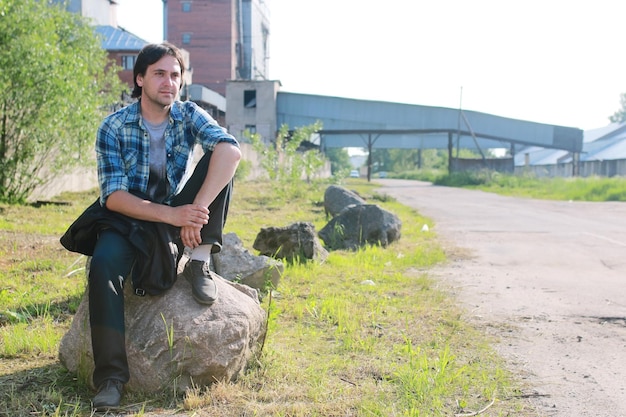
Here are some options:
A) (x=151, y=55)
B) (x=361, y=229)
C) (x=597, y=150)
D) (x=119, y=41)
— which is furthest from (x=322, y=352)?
(x=597, y=150)

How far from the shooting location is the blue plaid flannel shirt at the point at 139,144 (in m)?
3.43

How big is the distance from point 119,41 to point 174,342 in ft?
135

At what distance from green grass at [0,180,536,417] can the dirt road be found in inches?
8.7

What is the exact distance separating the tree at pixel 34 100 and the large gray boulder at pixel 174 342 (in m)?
8.42

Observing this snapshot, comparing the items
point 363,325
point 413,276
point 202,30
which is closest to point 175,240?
point 363,325

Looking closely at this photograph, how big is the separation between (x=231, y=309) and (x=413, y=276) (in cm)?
366

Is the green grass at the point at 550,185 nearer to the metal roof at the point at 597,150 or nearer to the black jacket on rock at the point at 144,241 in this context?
the metal roof at the point at 597,150

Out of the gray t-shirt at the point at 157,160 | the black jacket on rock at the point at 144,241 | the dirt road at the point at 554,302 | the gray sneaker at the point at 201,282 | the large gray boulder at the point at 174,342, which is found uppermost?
the gray t-shirt at the point at 157,160

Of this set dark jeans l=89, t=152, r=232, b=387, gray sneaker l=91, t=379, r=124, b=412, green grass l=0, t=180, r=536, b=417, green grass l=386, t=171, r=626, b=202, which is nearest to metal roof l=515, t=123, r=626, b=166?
green grass l=386, t=171, r=626, b=202

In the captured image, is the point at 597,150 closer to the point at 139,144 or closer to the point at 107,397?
the point at 139,144

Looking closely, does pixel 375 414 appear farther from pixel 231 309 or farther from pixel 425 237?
pixel 425 237

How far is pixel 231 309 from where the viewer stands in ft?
11.3

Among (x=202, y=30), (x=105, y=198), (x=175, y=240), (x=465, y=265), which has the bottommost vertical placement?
(x=465, y=265)

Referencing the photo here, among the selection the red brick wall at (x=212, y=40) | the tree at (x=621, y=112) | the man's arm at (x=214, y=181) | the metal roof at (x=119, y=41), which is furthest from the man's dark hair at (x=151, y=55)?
A: the tree at (x=621, y=112)
